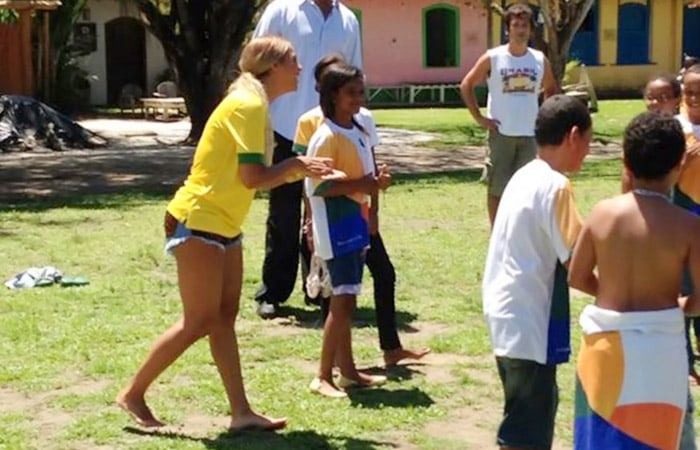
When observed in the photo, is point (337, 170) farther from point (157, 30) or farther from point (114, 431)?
point (157, 30)

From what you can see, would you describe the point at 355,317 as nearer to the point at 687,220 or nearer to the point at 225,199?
the point at 225,199

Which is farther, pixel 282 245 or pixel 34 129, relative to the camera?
pixel 34 129

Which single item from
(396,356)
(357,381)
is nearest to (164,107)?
(396,356)

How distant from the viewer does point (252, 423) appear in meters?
6.02

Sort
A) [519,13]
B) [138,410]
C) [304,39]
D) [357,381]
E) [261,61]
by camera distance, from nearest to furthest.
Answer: [261,61] → [138,410] → [357,381] → [304,39] → [519,13]

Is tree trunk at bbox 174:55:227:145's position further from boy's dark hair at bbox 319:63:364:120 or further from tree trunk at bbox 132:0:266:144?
boy's dark hair at bbox 319:63:364:120

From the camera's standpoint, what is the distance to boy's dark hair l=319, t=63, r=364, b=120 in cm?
631

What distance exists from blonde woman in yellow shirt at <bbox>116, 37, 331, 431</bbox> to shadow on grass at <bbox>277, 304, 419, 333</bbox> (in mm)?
2351

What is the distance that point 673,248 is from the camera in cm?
397

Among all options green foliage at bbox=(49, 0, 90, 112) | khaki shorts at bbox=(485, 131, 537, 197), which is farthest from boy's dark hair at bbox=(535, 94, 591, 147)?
green foliage at bbox=(49, 0, 90, 112)

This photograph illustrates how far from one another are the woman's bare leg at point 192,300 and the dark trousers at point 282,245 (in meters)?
2.57

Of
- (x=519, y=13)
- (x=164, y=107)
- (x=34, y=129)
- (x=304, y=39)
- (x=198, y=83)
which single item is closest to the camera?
(x=304, y=39)

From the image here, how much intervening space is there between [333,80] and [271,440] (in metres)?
1.65

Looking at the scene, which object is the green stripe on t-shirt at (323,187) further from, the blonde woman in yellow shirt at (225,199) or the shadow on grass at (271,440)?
the shadow on grass at (271,440)
